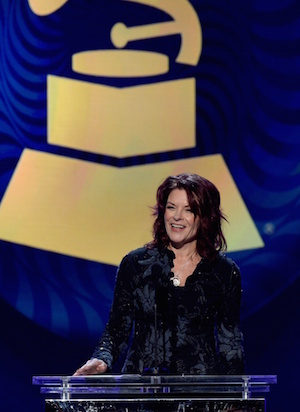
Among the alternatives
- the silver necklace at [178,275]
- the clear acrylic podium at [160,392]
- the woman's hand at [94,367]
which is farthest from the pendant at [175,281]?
the clear acrylic podium at [160,392]

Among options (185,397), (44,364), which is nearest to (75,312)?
(44,364)

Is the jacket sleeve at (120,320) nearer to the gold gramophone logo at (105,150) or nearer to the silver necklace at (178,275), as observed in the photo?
the silver necklace at (178,275)

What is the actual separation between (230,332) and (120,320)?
1.34ft

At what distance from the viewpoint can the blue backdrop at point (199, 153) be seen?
4.87m

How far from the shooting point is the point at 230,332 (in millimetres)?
3330

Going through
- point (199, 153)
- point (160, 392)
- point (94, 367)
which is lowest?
point (160, 392)

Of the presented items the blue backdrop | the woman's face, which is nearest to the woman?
the woman's face

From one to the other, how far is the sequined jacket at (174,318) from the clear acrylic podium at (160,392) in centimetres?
61

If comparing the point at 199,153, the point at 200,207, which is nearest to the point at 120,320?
the point at 200,207

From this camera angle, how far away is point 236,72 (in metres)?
4.92

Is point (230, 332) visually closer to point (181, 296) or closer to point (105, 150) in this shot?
point (181, 296)

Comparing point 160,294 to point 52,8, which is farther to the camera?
point 52,8

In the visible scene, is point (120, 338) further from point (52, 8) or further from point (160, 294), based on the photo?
point (52, 8)

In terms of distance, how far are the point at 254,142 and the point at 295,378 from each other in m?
1.30
